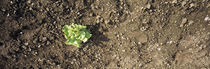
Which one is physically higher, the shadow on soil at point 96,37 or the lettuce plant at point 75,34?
the shadow on soil at point 96,37

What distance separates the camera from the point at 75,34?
8.96ft

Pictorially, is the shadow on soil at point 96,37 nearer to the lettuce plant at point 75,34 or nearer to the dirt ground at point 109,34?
the dirt ground at point 109,34

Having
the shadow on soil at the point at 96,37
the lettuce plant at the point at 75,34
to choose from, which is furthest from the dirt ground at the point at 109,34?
the lettuce plant at the point at 75,34

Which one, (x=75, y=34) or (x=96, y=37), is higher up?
(x=96, y=37)

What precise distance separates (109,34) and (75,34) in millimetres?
636

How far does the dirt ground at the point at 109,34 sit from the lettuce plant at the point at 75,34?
0.15m

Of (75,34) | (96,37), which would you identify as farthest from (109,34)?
(75,34)

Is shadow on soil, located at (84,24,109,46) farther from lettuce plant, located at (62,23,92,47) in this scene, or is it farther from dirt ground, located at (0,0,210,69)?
lettuce plant, located at (62,23,92,47)

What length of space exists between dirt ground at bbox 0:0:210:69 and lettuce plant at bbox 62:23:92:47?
154 millimetres

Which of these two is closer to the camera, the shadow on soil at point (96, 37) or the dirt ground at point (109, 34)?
the dirt ground at point (109, 34)

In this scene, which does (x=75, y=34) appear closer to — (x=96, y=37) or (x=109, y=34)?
(x=96, y=37)

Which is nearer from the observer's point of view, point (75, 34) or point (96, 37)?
point (75, 34)

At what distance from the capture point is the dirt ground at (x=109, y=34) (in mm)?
2744

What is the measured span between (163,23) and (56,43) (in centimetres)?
192
